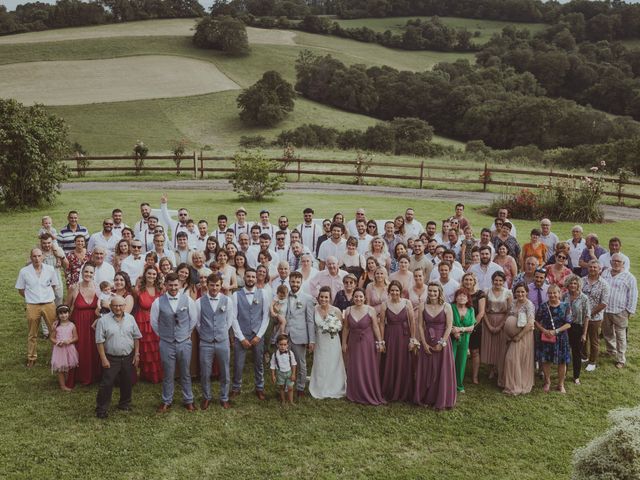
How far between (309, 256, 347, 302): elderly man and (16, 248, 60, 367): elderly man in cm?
426

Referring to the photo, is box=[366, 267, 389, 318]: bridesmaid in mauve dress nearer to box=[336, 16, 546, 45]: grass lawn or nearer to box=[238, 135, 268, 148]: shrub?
box=[238, 135, 268, 148]: shrub

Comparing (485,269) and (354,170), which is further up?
(485,269)

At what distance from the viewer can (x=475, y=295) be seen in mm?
8914

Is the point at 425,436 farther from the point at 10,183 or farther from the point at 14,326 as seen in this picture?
the point at 10,183

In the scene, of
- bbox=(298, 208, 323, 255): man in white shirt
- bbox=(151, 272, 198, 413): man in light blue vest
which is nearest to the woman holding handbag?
bbox=(298, 208, 323, 255): man in white shirt

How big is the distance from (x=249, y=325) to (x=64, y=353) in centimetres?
273

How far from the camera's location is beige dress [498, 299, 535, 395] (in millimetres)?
8586

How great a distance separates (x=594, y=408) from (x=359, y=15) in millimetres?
112284

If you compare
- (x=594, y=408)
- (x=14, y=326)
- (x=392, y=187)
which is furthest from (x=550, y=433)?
(x=392, y=187)

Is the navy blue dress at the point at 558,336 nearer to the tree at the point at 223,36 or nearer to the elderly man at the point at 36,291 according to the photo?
the elderly man at the point at 36,291

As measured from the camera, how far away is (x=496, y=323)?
884 centimetres

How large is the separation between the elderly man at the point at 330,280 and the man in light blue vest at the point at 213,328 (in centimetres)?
156

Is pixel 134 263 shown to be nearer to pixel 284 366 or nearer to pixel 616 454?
pixel 284 366

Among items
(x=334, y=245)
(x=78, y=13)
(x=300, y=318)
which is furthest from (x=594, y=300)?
(x=78, y=13)
